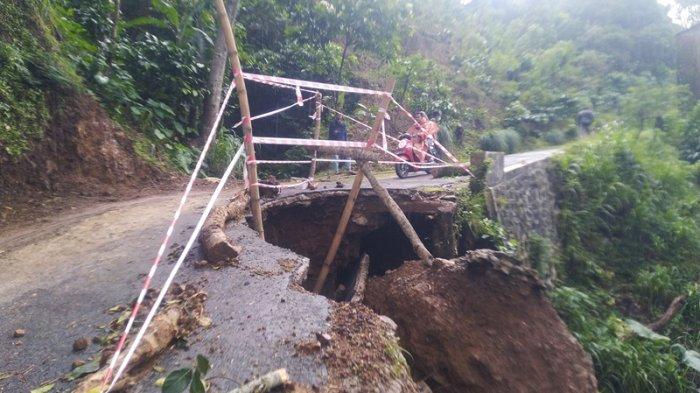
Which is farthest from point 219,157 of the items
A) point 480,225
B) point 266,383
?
point 266,383

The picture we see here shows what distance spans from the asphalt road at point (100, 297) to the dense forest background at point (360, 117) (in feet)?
6.36

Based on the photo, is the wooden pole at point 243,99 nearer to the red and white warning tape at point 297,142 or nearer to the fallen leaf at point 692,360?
the red and white warning tape at point 297,142

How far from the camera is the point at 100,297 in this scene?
235 centimetres

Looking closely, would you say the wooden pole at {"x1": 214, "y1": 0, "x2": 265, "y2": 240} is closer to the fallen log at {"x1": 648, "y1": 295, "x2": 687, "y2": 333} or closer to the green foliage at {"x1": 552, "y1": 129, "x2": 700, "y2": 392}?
the green foliage at {"x1": 552, "y1": 129, "x2": 700, "y2": 392}

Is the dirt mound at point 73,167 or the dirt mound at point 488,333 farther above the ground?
the dirt mound at point 73,167

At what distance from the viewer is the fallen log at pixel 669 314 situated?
581cm

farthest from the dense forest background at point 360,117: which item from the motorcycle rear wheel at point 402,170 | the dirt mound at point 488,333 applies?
the motorcycle rear wheel at point 402,170

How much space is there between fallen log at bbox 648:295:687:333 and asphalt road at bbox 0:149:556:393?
5933 millimetres

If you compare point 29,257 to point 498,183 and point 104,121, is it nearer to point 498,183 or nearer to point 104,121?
point 104,121

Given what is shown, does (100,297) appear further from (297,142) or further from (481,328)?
(481,328)

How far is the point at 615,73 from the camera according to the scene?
1931cm

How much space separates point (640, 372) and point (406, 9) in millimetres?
8436

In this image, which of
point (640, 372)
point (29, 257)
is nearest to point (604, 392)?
point (640, 372)

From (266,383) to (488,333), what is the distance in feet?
7.84
